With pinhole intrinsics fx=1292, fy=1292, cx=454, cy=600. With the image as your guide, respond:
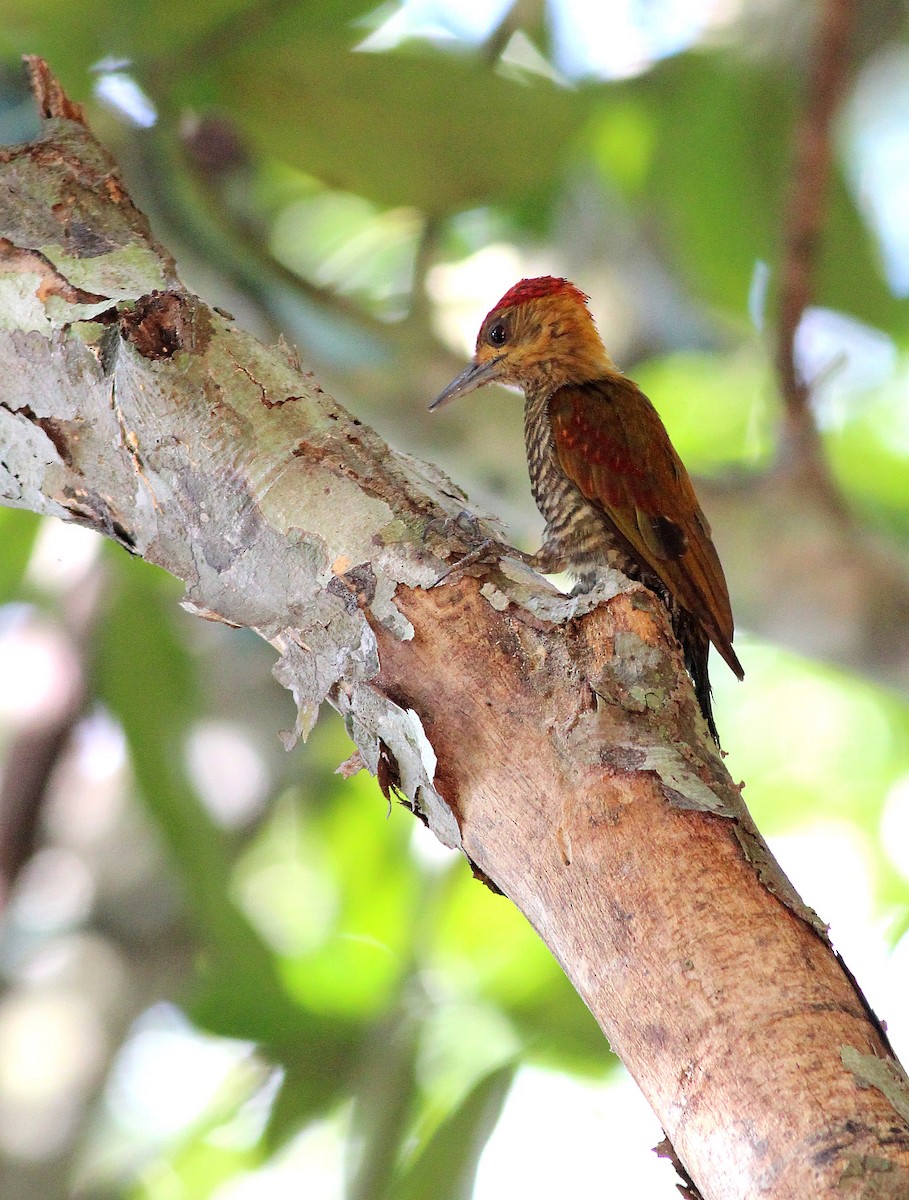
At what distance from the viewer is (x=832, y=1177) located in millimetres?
1107

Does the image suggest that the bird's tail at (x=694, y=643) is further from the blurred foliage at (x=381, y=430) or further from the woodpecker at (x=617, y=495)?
the blurred foliage at (x=381, y=430)

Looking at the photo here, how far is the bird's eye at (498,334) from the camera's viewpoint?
3.37 meters

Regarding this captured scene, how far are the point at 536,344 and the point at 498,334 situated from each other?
10 cm

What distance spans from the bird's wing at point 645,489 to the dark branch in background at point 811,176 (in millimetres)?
403

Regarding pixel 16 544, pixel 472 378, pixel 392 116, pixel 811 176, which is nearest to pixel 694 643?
pixel 472 378

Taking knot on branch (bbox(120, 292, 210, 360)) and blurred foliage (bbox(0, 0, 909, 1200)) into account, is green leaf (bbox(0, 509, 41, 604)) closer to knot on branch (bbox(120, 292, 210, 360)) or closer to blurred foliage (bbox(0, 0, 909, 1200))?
blurred foliage (bbox(0, 0, 909, 1200))

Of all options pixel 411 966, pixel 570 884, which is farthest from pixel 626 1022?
pixel 411 966

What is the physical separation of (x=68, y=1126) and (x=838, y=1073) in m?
2.92

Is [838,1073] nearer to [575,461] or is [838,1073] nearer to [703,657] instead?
[703,657]

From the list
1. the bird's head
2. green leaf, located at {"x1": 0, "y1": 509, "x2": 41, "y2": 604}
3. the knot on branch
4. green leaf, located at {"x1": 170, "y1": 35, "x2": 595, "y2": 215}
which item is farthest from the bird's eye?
the knot on branch

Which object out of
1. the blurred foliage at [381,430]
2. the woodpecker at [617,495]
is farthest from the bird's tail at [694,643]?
the blurred foliage at [381,430]

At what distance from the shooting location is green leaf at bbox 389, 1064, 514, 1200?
275 centimetres

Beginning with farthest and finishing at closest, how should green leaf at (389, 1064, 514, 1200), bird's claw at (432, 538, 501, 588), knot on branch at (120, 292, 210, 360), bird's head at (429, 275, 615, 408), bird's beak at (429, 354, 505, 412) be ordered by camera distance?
1. bird's head at (429, 275, 615, 408)
2. bird's beak at (429, 354, 505, 412)
3. green leaf at (389, 1064, 514, 1200)
4. knot on branch at (120, 292, 210, 360)
5. bird's claw at (432, 538, 501, 588)

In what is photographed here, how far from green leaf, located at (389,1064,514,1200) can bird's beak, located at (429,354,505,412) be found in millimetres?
1627
